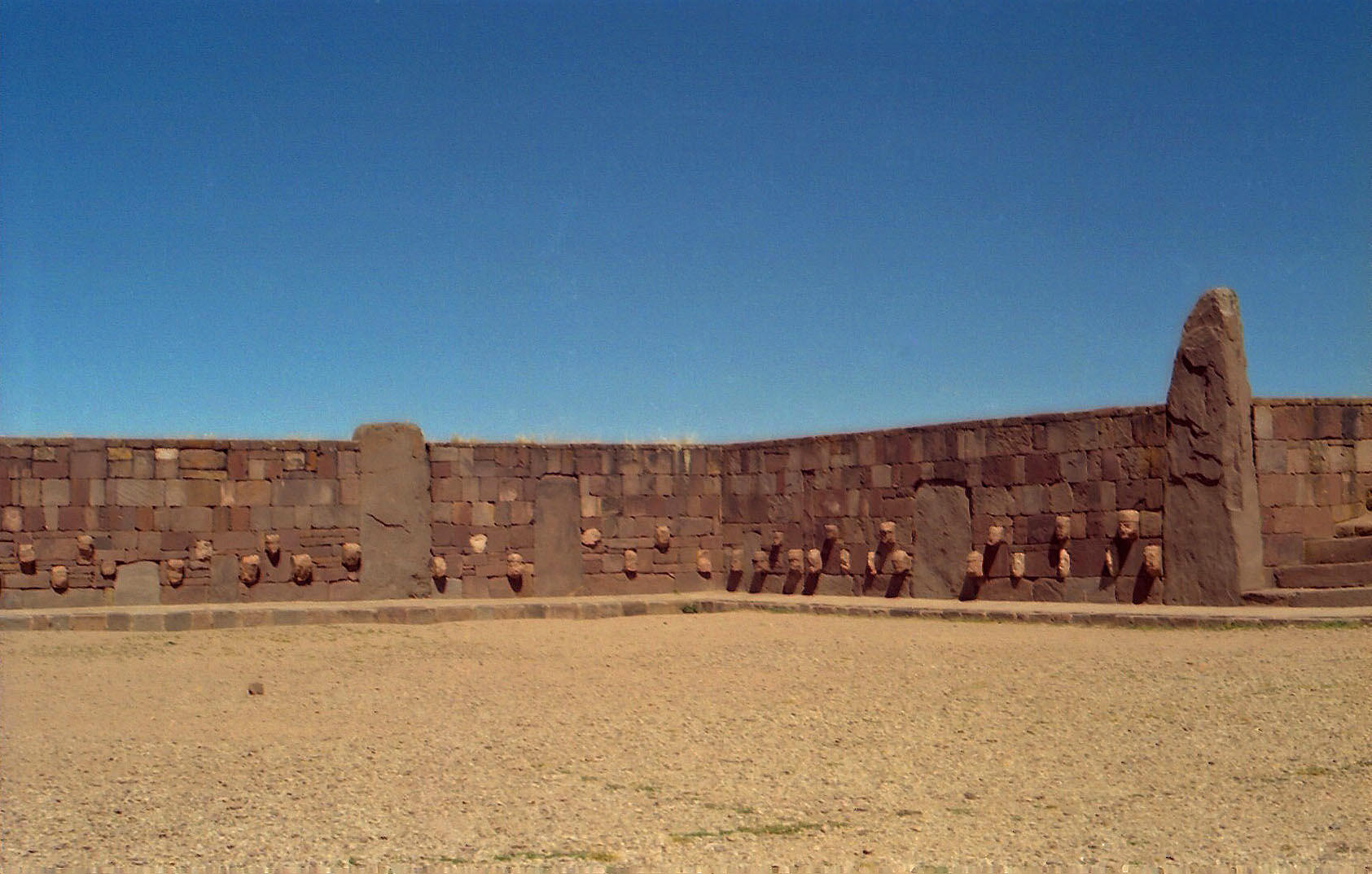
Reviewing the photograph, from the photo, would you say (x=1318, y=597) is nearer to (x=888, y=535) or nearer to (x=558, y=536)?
(x=888, y=535)

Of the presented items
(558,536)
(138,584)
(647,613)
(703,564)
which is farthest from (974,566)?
(138,584)

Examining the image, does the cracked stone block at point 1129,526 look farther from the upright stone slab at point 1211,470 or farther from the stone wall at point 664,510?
the upright stone slab at point 1211,470

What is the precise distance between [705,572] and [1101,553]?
6.03 m

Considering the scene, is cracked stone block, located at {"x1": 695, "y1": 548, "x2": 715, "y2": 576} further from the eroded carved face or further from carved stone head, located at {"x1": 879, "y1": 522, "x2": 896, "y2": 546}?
the eroded carved face

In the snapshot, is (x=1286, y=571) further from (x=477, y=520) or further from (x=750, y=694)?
(x=477, y=520)

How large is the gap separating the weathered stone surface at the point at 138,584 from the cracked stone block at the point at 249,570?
3.10ft

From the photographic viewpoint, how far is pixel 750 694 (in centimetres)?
843

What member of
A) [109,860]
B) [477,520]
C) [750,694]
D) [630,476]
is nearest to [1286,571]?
[750,694]

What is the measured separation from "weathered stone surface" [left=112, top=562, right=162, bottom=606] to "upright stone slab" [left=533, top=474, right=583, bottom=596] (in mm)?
4656

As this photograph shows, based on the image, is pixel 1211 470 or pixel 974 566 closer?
pixel 1211 470

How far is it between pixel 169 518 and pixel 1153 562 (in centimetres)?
1141

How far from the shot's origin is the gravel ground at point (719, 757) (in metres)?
5.03

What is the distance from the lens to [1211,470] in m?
13.2

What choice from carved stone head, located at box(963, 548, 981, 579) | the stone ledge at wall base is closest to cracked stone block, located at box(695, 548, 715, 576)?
the stone ledge at wall base
